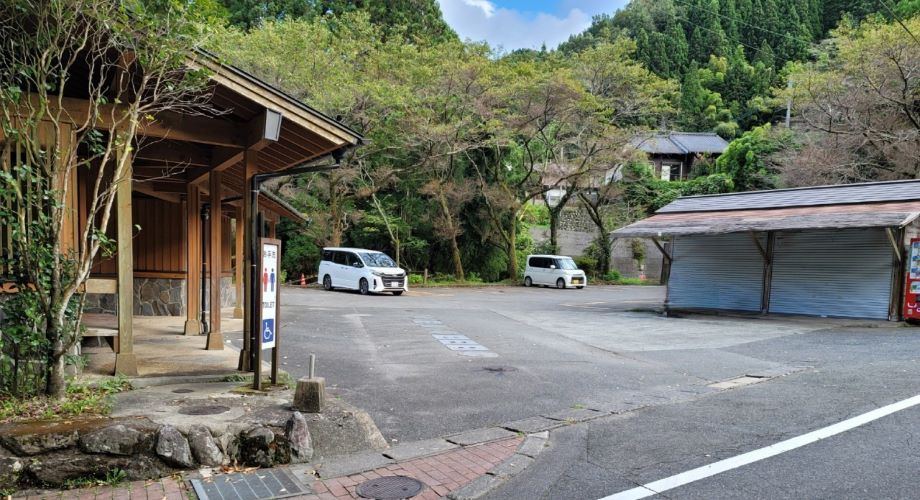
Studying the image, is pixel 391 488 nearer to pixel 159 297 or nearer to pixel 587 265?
pixel 159 297

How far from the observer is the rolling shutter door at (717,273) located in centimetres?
1566

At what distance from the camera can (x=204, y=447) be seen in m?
3.96

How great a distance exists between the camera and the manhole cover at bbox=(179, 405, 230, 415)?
448cm

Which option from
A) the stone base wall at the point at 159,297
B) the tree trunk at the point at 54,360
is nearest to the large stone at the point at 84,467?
the tree trunk at the point at 54,360

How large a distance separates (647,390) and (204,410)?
4859 millimetres

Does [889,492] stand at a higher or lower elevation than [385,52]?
lower

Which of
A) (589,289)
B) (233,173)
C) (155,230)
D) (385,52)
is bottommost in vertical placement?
(589,289)

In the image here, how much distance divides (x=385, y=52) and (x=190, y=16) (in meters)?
20.6

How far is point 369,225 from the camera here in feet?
90.2

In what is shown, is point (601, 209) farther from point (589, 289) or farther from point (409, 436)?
point (409, 436)

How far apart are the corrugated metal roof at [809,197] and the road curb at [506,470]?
1321 centimetres

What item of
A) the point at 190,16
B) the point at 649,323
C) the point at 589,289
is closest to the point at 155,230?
the point at 190,16

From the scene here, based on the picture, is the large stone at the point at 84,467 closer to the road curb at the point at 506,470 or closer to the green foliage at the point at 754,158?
the road curb at the point at 506,470

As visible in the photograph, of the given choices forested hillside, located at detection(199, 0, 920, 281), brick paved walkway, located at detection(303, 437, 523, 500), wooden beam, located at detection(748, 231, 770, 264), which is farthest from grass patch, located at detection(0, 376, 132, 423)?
wooden beam, located at detection(748, 231, 770, 264)
